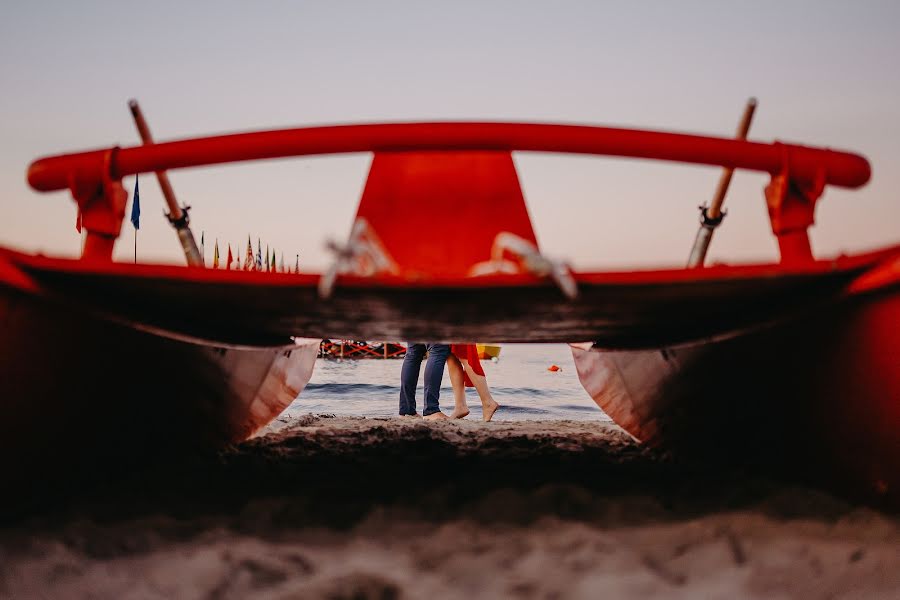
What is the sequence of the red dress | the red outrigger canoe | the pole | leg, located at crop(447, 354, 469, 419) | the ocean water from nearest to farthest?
the red outrigger canoe, the pole, leg, located at crop(447, 354, 469, 419), the red dress, the ocean water

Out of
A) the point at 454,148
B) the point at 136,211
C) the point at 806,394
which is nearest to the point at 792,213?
the point at 806,394

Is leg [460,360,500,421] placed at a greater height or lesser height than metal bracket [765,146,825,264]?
lesser

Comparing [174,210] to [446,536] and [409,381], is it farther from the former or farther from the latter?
[409,381]

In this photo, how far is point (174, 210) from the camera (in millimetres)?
2207

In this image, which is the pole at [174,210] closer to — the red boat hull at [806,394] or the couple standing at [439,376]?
the red boat hull at [806,394]

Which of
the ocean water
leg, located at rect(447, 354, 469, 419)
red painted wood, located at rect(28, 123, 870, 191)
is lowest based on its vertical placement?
the ocean water

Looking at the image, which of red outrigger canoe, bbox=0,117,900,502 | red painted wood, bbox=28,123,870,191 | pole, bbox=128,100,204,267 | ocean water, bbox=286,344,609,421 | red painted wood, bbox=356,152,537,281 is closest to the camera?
red outrigger canoe, bbox=0,117,900,502

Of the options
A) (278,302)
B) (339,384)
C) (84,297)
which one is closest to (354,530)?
(278,302)

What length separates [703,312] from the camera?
1.60 m

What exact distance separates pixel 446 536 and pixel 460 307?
510mm

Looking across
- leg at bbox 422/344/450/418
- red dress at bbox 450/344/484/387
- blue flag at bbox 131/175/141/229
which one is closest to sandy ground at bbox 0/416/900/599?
leg at bbox 422/344/450/418

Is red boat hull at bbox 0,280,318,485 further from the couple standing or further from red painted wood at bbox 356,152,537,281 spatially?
the couple standing

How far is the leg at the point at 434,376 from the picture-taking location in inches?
170

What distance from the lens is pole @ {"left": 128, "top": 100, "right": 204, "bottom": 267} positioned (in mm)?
1993
